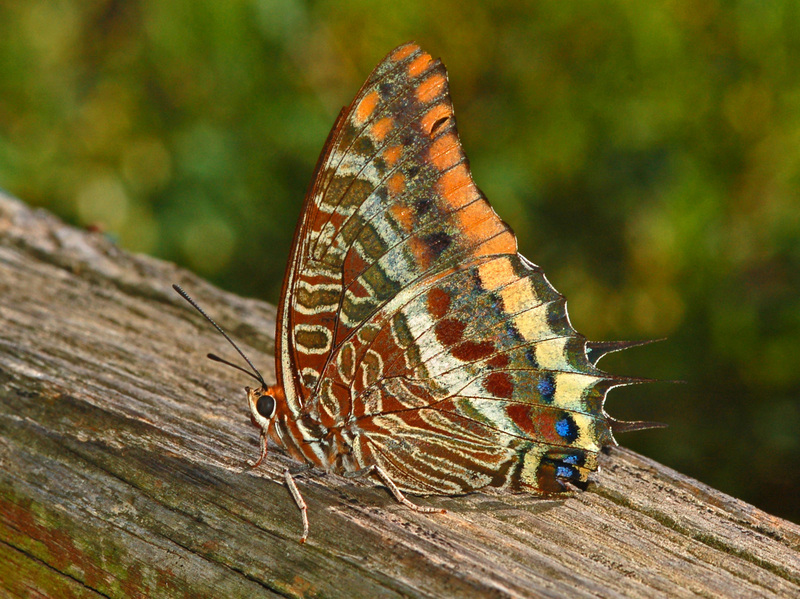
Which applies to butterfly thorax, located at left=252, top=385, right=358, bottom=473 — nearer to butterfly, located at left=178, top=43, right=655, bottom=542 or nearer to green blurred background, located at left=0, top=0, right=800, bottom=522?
butterfly, located at left=178, top=43, right=655, bottom=542

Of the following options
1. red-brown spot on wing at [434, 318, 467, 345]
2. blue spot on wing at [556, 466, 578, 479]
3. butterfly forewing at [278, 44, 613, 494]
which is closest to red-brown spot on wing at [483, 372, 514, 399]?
butterfly forewing at [278, 44, 613, 494]

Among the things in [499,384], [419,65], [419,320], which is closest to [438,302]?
[419,320]

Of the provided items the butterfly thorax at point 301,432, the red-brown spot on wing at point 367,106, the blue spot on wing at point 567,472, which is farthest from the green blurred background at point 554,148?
the blue spot on wing at point 567,472

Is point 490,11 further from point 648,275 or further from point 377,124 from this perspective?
point 377,124

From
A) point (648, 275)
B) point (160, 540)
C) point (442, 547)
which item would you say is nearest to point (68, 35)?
point (648, 275)

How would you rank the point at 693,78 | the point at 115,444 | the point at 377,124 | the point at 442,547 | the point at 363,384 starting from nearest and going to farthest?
1. the point at 442,547
2. the point at 115,444
3. the point at 377,124
4. the point at 363,384
5. the point at 693,78

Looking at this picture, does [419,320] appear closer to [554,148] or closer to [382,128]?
[382,128]

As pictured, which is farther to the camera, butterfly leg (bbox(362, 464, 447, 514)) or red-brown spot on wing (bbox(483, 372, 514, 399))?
red-brown spot on wing (bbox(483, 372, 514, 399))
